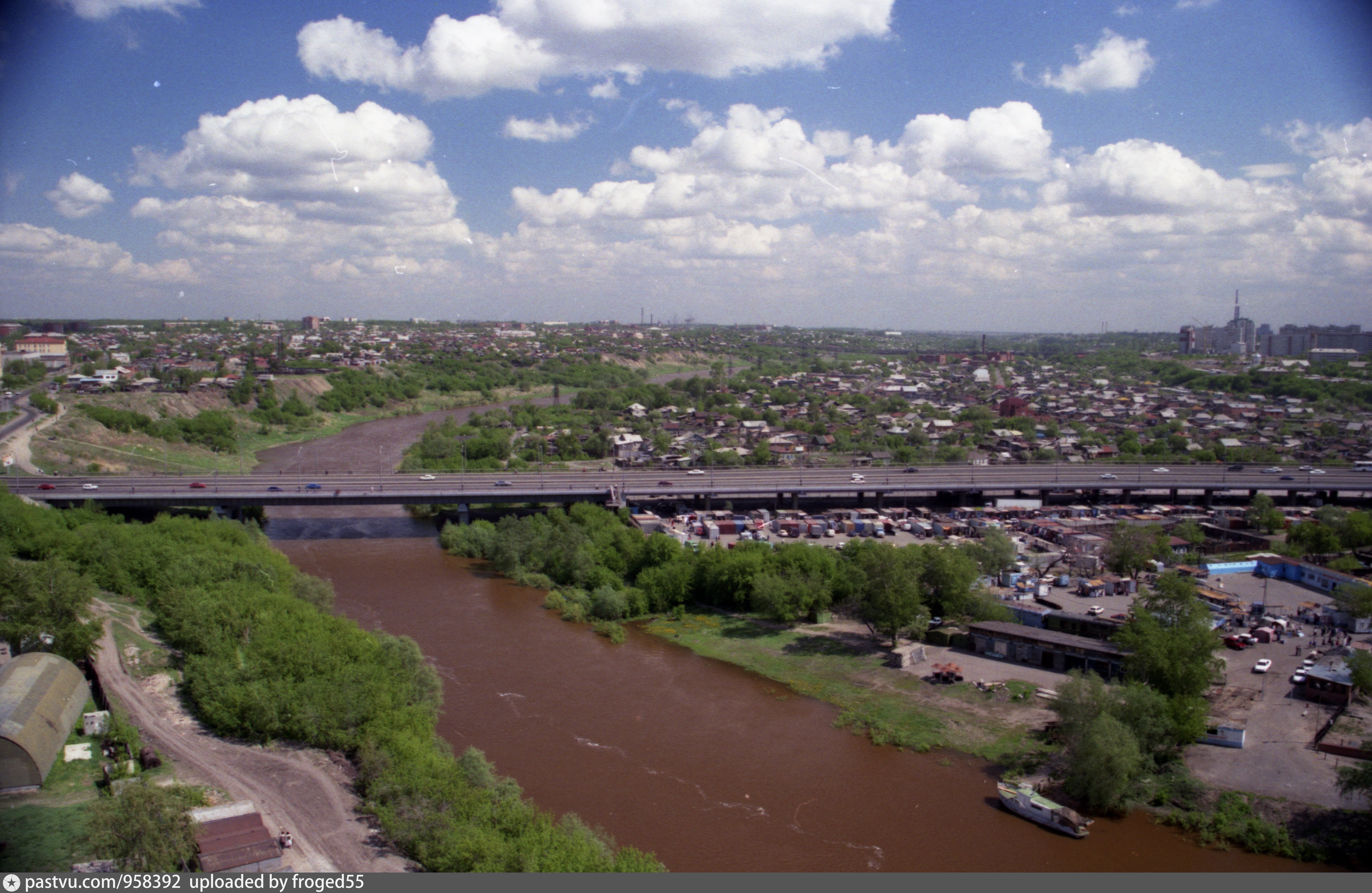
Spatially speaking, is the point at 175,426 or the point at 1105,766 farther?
the point at 175,426

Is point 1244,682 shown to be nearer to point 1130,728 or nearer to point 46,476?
point 1130,728

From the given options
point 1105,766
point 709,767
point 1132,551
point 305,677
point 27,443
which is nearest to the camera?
point 1105,766

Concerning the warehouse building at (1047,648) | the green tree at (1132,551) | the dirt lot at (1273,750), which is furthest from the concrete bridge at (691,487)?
the dirt lot at (1273,750)

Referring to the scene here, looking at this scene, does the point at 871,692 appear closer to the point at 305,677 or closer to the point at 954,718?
the point at 954,718

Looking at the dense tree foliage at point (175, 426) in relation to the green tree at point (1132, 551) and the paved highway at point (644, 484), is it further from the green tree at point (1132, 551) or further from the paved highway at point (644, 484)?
the green tree at point (1132, 551)

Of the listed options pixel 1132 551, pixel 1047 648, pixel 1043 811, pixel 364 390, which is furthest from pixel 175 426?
pixel 1043 811
